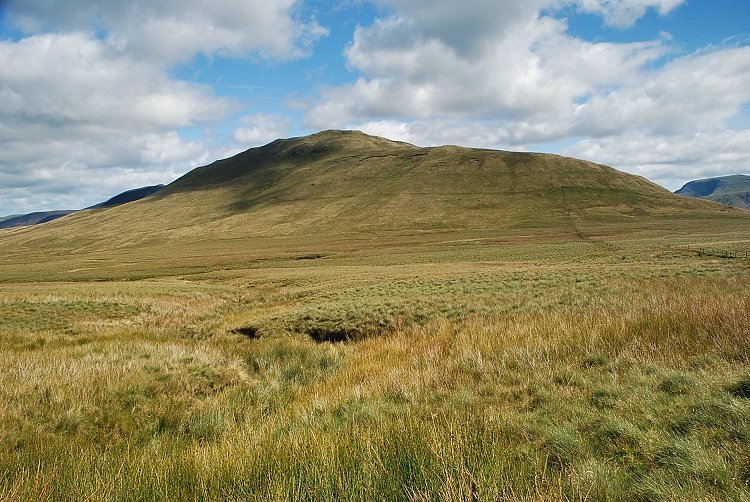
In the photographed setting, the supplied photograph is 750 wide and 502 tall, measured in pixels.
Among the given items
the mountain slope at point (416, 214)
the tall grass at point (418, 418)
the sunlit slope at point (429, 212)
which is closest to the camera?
the tall grass at point (418, 418)

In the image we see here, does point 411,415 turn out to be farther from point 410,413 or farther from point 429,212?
point 429,212

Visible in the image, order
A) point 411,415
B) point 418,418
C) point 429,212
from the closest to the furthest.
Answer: point 418,418 → point 411,415 → point 429,212

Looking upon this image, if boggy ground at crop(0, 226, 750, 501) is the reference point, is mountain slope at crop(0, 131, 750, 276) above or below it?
above

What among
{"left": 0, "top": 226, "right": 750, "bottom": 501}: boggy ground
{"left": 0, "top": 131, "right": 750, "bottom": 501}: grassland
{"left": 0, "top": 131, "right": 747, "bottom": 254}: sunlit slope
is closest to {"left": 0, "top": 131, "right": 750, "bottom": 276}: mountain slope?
{"left": 0, "top": 131, "right": 747, "bottom": 254}: sunlit slope

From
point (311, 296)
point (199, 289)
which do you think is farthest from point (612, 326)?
point (199, 289)

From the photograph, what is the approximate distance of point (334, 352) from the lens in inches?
492

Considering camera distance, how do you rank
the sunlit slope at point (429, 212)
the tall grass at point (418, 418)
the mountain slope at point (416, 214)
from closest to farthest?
the tall grass at point (418, 418), the mountain slope at point (416, 214), the sunlit slope at point (429, 212)

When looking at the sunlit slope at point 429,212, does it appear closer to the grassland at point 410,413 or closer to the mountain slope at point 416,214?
the mountain slope at point 416,214

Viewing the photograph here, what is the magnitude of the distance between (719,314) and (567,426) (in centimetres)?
563

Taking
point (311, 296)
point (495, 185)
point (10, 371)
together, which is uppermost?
point (495, 185)

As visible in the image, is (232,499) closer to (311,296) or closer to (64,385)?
(64,385)

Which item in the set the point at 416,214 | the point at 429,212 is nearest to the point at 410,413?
the point at 416,214

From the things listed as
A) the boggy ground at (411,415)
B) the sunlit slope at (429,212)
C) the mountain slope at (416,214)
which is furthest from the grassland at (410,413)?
the sunlit slope at (429,212)

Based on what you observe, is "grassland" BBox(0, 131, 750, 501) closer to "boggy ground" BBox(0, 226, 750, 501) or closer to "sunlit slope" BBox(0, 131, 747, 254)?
"boggy ground" BBox(0, 226, 750, 501)
